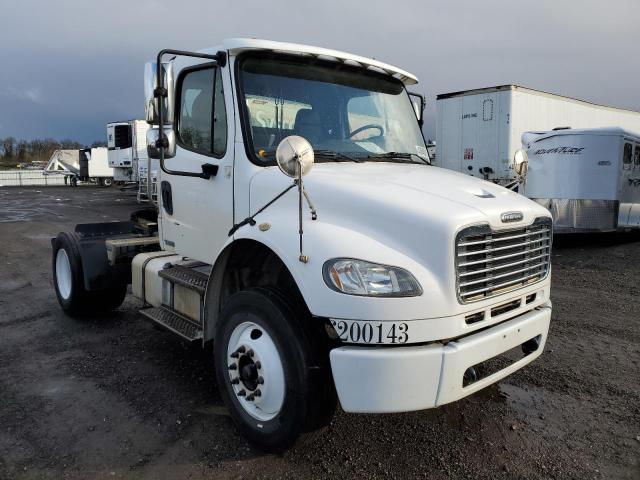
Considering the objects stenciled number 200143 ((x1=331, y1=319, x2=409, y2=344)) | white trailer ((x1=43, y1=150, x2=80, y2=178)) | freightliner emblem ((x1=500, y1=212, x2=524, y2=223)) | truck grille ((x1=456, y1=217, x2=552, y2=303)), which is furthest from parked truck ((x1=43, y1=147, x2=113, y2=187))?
stenciled number 200143 ((x1=331, y1=319, x2=409, y2=344))

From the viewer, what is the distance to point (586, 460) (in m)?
3.38

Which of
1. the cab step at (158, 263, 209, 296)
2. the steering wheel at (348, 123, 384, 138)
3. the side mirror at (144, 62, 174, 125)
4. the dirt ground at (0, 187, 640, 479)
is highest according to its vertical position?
the side mirror at (144, 62, 174, 125)

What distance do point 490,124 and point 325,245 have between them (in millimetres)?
14293

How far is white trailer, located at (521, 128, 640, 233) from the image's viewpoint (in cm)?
1209

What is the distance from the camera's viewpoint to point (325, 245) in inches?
117

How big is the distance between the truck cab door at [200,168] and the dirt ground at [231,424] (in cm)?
120

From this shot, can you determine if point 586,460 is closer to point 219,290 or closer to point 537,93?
point 219,290

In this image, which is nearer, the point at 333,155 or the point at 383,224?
the point at 383,224

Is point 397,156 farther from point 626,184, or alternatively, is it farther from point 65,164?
point 65,164

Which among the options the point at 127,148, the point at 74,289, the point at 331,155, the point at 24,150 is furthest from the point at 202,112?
the point at 24,150

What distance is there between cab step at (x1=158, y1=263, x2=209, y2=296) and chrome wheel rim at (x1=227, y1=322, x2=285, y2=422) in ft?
2.62

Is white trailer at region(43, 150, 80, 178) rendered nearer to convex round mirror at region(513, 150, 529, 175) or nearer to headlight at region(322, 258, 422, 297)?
convex round mirror at region(513, 150, 529, 175)

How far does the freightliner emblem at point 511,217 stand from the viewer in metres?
3.24

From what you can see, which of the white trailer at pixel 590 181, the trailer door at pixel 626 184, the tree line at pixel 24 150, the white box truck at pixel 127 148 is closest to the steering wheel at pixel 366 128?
the white trailer at pixel 590 181
